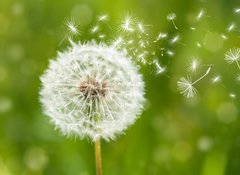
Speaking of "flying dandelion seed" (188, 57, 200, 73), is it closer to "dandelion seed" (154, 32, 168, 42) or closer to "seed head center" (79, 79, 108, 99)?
"dandelion seed" (154, 32, 168, 42)

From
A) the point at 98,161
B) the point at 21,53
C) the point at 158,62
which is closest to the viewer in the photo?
the point at 98,161

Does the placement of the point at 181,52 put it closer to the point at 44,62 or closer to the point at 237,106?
the point at 237,106

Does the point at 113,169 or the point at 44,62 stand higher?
the point at 44,62

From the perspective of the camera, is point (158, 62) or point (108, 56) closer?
point (108, 56)

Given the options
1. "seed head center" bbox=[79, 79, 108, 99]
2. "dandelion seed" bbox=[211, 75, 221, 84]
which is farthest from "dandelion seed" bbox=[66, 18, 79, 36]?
"dandelion seed" bbox=[211, 75, 221, 84]

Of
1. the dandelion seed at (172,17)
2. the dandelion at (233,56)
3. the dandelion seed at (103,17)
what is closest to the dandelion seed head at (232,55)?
the dandelion at (233,56)

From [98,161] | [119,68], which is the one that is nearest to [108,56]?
[119,68]

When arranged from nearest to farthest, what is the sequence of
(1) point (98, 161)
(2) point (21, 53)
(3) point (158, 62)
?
(1) point (98, 161), (3) point (158, 62), (2) point (21, 53)

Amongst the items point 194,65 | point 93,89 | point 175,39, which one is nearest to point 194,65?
point 194,65
